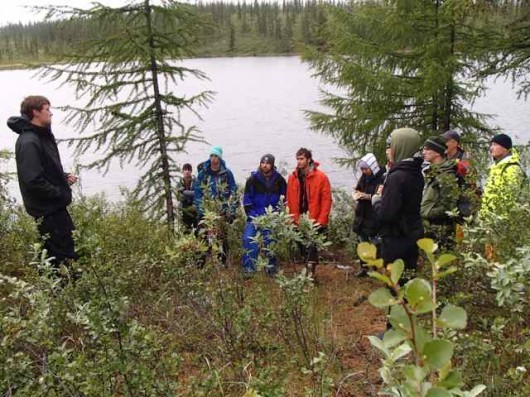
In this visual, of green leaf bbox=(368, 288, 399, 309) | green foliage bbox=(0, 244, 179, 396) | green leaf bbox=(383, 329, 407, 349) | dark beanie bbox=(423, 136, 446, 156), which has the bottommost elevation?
green foliage bbox=(0, 244, 179, 396)

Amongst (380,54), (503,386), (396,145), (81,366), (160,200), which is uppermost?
(380,54)

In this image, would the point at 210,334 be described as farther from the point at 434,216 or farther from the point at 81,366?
the point at 434,216

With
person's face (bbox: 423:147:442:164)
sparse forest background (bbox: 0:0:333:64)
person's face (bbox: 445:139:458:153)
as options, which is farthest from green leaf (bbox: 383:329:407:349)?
sparse forest background (bbox: 0:0:333:64)

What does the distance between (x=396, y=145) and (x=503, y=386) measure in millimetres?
1967

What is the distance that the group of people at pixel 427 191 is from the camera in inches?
159

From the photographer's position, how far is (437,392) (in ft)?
3.12

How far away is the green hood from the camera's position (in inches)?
157

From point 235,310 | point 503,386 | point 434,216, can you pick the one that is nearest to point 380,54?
point 434,216

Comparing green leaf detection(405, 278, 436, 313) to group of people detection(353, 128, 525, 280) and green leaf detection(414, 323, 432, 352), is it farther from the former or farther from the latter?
group of people detection(353, 128, 525, 280)

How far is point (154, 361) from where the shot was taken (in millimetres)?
2781

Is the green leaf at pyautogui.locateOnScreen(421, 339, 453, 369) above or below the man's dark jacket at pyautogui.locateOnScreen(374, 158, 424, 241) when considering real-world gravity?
above

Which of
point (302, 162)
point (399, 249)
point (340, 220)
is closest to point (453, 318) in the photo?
point (399, 249)

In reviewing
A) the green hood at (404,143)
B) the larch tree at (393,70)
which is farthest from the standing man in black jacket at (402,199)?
the larch tree at (393,70)

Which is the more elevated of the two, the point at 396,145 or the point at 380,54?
the point at 380,54
